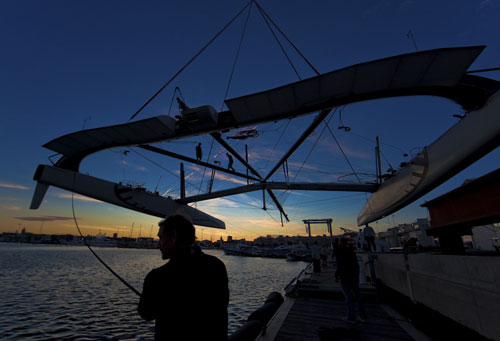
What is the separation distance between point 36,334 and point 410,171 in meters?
17.6

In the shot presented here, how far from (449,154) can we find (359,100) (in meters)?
4.05

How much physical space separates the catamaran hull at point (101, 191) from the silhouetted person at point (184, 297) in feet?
50.4

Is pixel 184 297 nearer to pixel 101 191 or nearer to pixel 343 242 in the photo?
pixel 343 242

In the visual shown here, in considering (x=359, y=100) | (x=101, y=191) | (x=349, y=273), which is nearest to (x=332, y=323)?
(x=349, y=273)

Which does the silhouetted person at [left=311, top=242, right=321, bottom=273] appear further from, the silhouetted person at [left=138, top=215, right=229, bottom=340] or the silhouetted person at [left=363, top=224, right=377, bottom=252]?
the silhouetted person at [left=138, top=215, right=229, bottom=340]

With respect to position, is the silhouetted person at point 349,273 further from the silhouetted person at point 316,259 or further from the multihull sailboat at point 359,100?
the silhouetted person at point 316,259

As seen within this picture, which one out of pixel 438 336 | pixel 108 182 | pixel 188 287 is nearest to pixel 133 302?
pixel 108 182

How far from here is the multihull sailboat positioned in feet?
25.9

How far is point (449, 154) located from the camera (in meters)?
9.16

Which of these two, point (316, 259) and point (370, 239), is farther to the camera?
point (316, 259)

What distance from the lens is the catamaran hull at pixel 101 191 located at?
1441 centimetres

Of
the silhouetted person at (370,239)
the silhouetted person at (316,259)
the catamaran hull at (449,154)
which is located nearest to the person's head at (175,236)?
the catamaran hull at (449,154)

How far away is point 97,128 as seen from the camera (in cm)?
1278

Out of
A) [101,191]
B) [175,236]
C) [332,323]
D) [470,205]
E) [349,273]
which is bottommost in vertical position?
[332,323]
